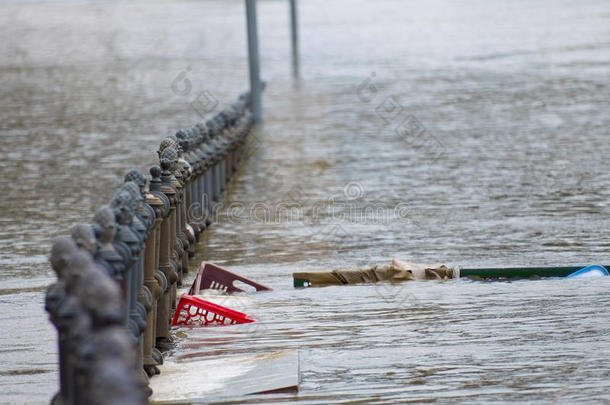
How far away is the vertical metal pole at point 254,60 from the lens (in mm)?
24159

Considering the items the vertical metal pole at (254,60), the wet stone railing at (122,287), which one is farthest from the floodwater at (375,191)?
the wet stone railing at (122,287)

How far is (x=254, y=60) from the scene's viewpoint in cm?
2500

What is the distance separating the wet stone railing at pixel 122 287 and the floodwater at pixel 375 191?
0.66m

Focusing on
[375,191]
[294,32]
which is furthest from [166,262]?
[294,32]

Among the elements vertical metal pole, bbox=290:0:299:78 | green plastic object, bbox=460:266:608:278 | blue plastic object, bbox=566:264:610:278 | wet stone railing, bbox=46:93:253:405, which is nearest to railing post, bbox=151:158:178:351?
wet stone railing, bbox=46:93:253:405

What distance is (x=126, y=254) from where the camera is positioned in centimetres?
598

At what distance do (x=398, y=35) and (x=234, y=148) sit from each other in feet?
111

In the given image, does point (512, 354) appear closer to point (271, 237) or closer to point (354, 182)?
point (271, 237)

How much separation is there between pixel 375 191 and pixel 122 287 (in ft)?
33.8

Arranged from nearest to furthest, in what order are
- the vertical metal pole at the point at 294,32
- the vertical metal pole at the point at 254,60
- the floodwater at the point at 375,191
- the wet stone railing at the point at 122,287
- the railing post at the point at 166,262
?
the wet stone railing at the point at 122,287, the floodwater at the point at 375,191, the railing post at the point at 166,262, the vertical metal pole at the point at 254,60, the vertical metal pole at the point at 294,32

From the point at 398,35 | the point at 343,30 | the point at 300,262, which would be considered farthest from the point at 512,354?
the point at 343,30

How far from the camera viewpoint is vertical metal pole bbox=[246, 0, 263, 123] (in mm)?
24159

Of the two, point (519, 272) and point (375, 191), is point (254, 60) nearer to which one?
point (375, 191)

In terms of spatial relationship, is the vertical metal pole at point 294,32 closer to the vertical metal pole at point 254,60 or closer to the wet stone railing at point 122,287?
the vertical metal pole at point 254,60
